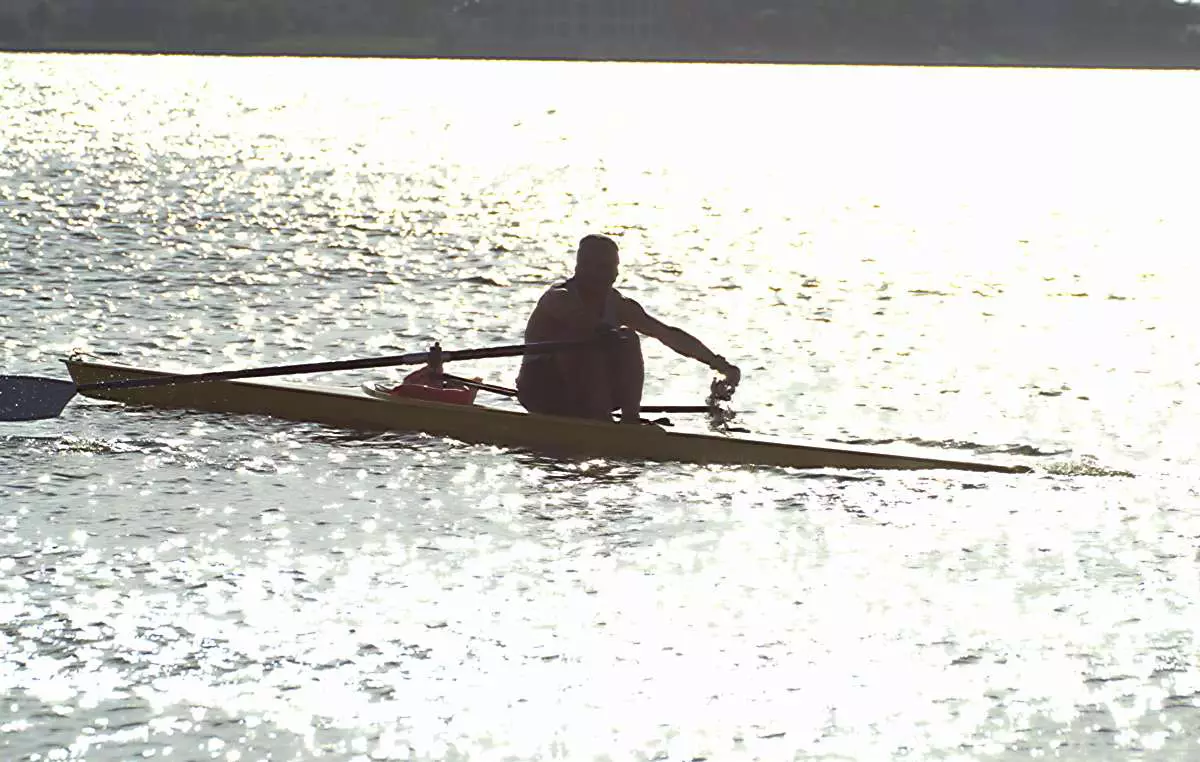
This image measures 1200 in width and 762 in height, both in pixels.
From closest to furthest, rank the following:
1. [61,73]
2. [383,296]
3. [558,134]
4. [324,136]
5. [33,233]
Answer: [383,296] < [33,233] < [324,136] < [558,134] < [61,73]

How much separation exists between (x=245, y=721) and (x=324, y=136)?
274ft

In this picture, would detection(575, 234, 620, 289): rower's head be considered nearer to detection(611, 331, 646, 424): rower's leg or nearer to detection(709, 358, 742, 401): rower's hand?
detection(611, 331, 646, 424): rower's leg

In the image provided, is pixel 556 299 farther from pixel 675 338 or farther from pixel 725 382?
pixel 725 382

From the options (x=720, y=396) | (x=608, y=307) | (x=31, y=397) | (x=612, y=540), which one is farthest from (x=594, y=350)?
(x=31, y=397)

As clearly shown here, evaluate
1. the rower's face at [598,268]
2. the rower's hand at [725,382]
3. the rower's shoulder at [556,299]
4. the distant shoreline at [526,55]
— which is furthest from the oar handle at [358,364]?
the distant shoreline at [526,55]

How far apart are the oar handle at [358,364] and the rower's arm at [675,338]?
44 centimetres

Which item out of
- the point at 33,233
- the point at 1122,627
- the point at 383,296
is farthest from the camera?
the point at 33,233

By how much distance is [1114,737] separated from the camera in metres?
9.25

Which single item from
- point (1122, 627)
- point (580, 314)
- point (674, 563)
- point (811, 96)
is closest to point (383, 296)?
point (580, 314)

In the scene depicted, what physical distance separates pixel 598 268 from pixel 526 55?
6713 inches

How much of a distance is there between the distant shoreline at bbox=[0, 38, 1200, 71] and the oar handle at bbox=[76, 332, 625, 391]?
15982 centimetres

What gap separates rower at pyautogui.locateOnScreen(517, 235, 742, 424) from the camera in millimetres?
14258

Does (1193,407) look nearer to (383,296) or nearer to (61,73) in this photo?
(383,296)

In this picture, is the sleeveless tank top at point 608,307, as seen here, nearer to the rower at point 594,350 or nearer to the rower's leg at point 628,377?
the rower at point 594,350
